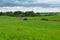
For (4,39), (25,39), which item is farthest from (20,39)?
(4,39)

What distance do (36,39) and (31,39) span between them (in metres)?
0.71

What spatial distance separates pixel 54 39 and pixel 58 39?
55cm

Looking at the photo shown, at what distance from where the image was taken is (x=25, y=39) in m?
18.2

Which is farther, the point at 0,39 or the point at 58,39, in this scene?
the point at 58,39

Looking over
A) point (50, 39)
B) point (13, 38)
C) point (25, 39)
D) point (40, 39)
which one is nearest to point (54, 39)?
point (50, 39)

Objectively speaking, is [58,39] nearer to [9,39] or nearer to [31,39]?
[31,39]

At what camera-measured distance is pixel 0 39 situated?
18.0 meters

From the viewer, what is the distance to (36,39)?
18.8 m

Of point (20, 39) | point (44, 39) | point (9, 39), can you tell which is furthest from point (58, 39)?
point (9, 39)

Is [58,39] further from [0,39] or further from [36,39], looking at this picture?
[0,39]

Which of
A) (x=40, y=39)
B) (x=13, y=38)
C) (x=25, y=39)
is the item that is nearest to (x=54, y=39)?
(x=40, y=39)

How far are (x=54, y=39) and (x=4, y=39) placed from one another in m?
5.81

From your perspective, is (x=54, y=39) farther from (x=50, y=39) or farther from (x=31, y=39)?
(x=31, y=39)

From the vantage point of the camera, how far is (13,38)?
18.7 metres
